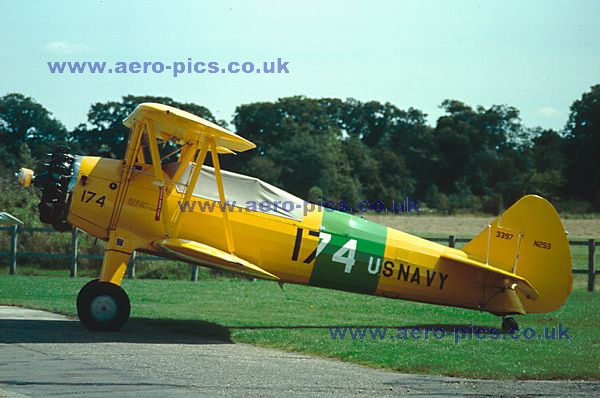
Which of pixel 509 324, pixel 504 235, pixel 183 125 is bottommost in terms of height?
pixel 509 324

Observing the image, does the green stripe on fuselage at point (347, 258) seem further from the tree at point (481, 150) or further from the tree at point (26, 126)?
the tree at point (481, 150)

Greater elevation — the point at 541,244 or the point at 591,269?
the point at 541,244

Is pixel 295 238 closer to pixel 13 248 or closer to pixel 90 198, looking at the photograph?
pixel 90 198

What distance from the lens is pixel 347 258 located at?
13719 millimetres

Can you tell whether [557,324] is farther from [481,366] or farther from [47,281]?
[47,281]

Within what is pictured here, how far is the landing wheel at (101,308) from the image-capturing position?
40.9ft

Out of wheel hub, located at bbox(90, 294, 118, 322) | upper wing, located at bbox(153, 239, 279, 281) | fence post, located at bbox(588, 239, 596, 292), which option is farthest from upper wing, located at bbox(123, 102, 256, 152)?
fence post, located at bbox(588, 239, 596, 292)

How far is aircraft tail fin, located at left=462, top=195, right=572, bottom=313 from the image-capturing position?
46.6 ft

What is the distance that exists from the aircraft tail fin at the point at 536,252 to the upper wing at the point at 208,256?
4311 millimetres

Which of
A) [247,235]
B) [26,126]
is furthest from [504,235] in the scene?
[26,126]

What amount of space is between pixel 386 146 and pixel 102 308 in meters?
63.3

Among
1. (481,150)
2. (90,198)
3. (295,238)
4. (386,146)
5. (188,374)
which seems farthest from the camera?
(386,146)

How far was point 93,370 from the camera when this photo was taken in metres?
9.38

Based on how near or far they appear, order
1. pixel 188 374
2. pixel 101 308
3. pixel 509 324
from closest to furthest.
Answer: pixel 188 374, pixel 101 308, pixel 509 324
